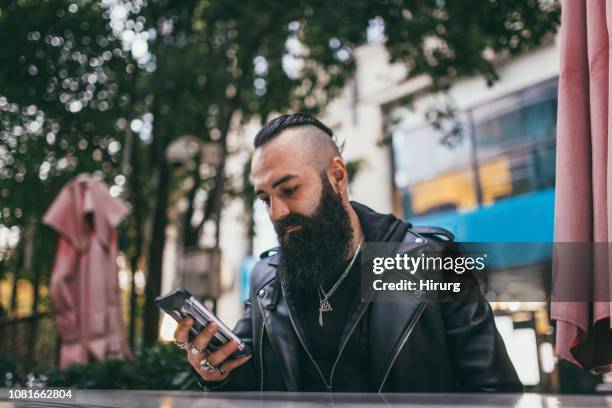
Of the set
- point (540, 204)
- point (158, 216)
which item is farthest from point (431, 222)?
point (158, 216)

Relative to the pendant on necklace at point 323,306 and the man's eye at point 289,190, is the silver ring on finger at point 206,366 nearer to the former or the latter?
the pendant on necklace at point 323,306

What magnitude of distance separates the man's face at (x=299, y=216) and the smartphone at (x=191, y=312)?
47cm

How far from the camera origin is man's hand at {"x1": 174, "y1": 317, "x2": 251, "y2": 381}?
2438 mm

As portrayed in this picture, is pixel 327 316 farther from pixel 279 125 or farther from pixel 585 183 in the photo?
pixel 585 183

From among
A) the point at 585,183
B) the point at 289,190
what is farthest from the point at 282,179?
the point at 585,183

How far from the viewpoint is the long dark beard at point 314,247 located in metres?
2.83

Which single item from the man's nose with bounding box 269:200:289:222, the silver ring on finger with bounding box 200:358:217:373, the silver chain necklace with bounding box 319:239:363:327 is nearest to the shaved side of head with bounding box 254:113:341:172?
the man's nose with bounding box 269:200:289:222

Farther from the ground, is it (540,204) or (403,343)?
(540,204)

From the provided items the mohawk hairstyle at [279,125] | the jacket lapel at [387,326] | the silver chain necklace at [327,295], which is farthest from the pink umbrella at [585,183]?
the mohawk hairstyle at [279,125]

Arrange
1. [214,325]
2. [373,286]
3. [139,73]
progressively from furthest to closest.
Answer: [139,73], [373,286], [214,325]

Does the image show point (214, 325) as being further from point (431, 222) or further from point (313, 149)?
point (431, 222)

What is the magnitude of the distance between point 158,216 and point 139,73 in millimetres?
2366

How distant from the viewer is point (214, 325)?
2.45 metres

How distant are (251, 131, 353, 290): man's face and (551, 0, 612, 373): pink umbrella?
0.94 meters
